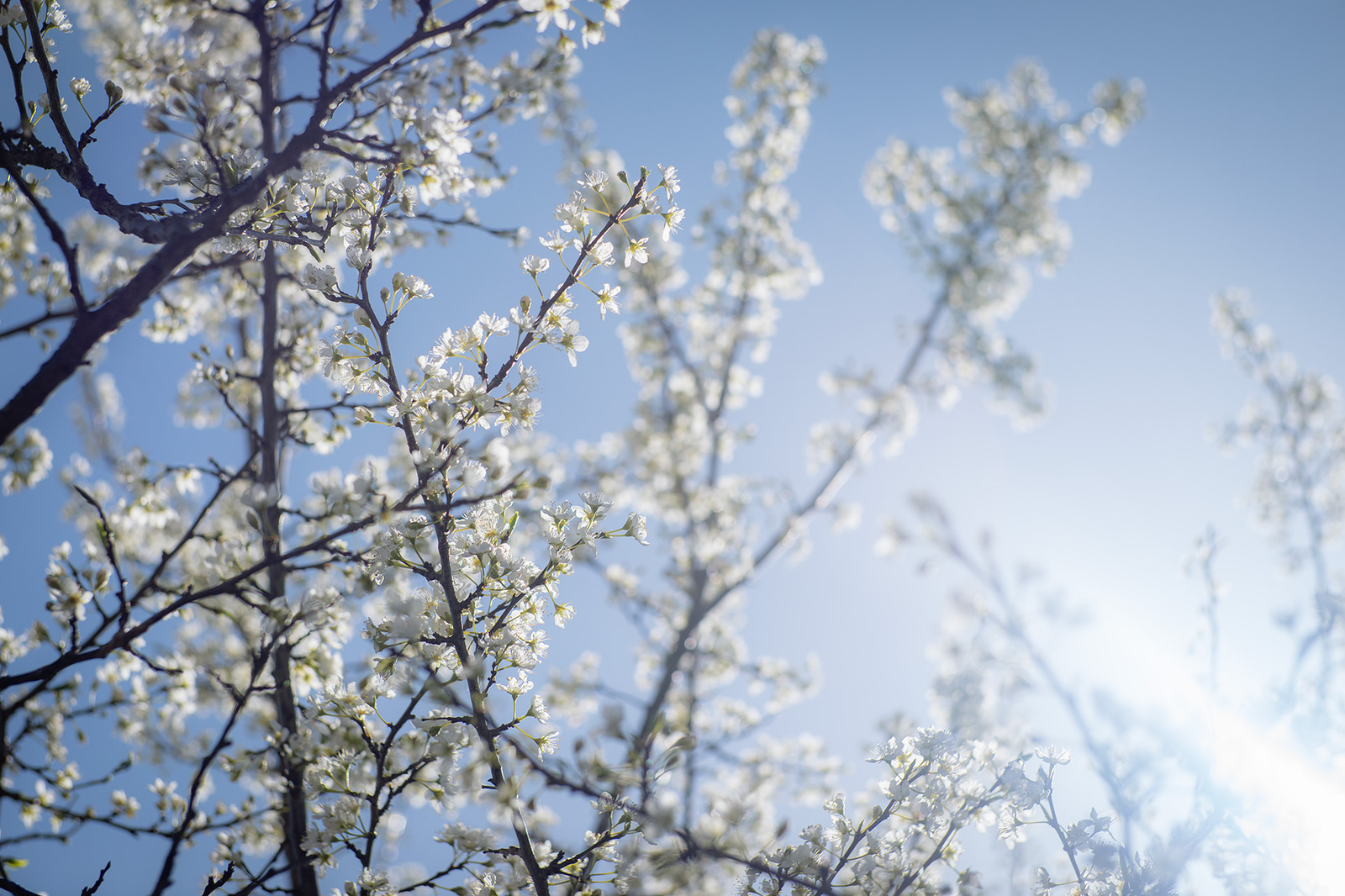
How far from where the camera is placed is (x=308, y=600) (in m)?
2.06

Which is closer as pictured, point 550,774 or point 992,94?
point 550,774

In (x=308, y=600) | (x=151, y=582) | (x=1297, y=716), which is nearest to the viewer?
(x=151, y=582)

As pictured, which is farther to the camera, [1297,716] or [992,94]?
[992,94]

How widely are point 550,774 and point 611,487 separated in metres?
6.71

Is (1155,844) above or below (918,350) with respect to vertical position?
below

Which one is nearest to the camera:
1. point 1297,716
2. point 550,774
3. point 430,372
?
point 550,774

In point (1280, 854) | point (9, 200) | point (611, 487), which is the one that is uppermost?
point (611, 487)

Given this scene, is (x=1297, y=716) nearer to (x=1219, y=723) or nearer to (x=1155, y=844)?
(x=1219, y=723)

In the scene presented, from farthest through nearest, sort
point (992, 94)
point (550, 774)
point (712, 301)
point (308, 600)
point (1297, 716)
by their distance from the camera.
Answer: point (992, 94) → point (712, 301) → point (1297, 716) → point (308, 600) → point (550, 774)

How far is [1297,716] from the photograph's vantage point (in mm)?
2939

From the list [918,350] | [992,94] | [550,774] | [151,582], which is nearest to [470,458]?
[550,774]

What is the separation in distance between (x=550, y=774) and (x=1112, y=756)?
2402 millimetres

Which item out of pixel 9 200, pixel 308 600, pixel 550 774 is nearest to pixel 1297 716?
pixel 550 774

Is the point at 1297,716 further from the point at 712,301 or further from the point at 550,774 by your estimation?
the point at 712,301
